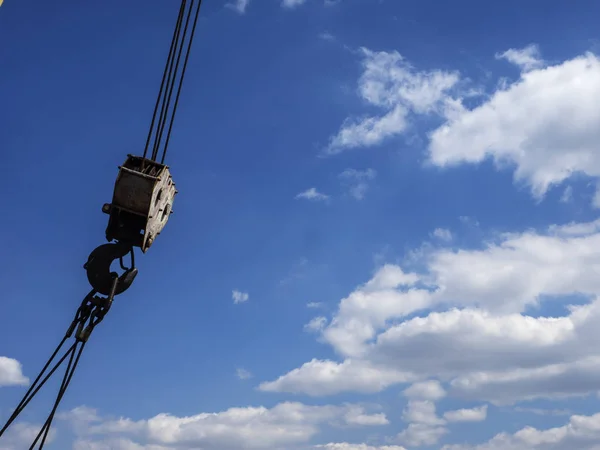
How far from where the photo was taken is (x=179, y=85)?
11.0 meters

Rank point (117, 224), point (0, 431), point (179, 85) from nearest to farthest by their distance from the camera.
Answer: point (0, 431), point (117, 224), point (179, 85)

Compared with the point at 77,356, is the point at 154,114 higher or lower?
higher

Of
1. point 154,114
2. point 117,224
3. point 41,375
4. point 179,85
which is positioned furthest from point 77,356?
point 179,85

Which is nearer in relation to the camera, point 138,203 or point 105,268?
point 138,203

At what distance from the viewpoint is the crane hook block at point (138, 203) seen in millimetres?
8328

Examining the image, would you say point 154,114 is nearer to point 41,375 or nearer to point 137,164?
point 137,164

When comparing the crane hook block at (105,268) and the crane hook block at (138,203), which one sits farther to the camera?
the crane hook block at (105,268)

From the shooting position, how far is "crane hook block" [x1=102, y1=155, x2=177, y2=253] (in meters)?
8.33

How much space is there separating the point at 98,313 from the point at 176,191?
7.17ft

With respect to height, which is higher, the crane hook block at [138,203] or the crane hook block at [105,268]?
the crane hook block at [138,203]

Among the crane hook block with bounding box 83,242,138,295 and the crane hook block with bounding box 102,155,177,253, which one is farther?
the crane hook block with bounding box 83,242,138,295

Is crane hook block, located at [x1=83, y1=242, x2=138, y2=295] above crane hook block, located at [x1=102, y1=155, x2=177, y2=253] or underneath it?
underneath

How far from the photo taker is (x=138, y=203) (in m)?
8.33

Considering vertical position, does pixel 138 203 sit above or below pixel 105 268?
above
